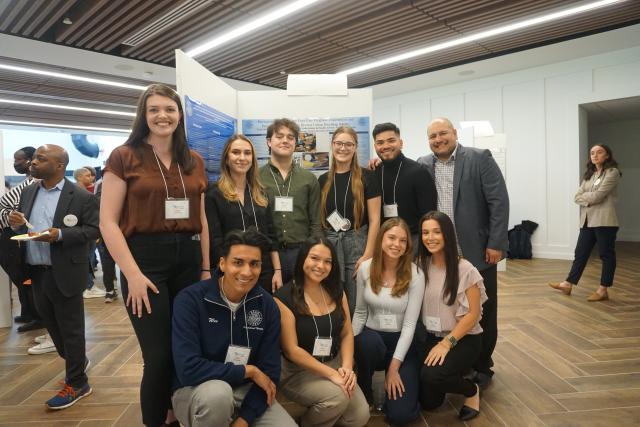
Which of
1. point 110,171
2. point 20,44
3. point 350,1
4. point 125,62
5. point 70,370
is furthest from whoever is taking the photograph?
point 125,62

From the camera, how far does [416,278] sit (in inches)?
90.0

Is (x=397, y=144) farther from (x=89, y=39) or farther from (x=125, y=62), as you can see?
(x=125, y=62)

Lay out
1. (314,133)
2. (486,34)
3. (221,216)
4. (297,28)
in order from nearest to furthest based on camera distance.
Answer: (221,216)
(314,133)
(297,28)
(486,34)

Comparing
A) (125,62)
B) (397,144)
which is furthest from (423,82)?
(397,144)

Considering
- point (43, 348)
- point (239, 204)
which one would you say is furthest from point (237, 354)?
point (43, 348)

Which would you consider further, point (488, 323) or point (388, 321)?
point (488, 323)

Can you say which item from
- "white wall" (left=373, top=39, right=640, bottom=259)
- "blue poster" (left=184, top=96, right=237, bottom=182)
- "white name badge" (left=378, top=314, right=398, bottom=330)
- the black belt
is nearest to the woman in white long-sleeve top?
"white name badge" (left=378, top=314, right=398, bottom=330)

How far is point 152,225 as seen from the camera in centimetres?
168

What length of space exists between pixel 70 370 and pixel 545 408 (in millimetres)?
2744

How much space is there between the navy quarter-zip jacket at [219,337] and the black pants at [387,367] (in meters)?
0.60

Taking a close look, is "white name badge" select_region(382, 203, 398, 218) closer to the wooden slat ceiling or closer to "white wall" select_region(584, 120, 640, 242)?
the wooden slat ceiling

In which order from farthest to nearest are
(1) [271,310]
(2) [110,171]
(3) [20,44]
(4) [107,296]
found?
(3) [20,44], (4) [107,296], (1) [271,310], (2) [110,171]

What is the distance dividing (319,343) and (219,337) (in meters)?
0.54

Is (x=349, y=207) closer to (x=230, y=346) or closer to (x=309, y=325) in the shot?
(x=309, y=325)
